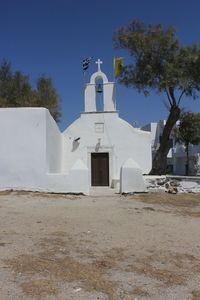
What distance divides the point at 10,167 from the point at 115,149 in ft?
23.4

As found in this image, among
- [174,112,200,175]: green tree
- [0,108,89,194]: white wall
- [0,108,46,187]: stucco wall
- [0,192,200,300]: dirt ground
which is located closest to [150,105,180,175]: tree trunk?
[0,108,89,194]: white wall

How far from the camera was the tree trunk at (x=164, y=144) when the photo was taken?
2039 cm

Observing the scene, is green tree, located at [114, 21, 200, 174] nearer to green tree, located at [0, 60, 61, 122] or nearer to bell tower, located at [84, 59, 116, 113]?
bell tower, located at [84, 59, 116, 113]

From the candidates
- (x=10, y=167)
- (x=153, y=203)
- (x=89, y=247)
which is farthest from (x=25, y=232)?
(x=10, y=167)

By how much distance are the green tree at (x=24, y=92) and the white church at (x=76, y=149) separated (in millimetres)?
5786

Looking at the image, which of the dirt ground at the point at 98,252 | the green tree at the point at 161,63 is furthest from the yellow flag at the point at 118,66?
the dirt ground at the point at 98,252

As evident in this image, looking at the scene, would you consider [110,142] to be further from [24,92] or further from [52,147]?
[24,92]

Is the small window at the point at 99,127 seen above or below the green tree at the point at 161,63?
→ below

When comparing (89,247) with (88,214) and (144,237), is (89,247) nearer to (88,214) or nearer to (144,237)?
(144,237)

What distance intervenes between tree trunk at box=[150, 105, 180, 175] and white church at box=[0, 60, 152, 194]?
0.43m

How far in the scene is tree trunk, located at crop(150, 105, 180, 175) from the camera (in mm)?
20391

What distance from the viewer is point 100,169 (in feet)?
68.8

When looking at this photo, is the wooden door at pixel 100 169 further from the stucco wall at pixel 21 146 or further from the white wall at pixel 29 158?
the stucco wall at pixel 21 146

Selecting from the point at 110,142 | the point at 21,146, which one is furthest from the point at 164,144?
the point at 21,146
